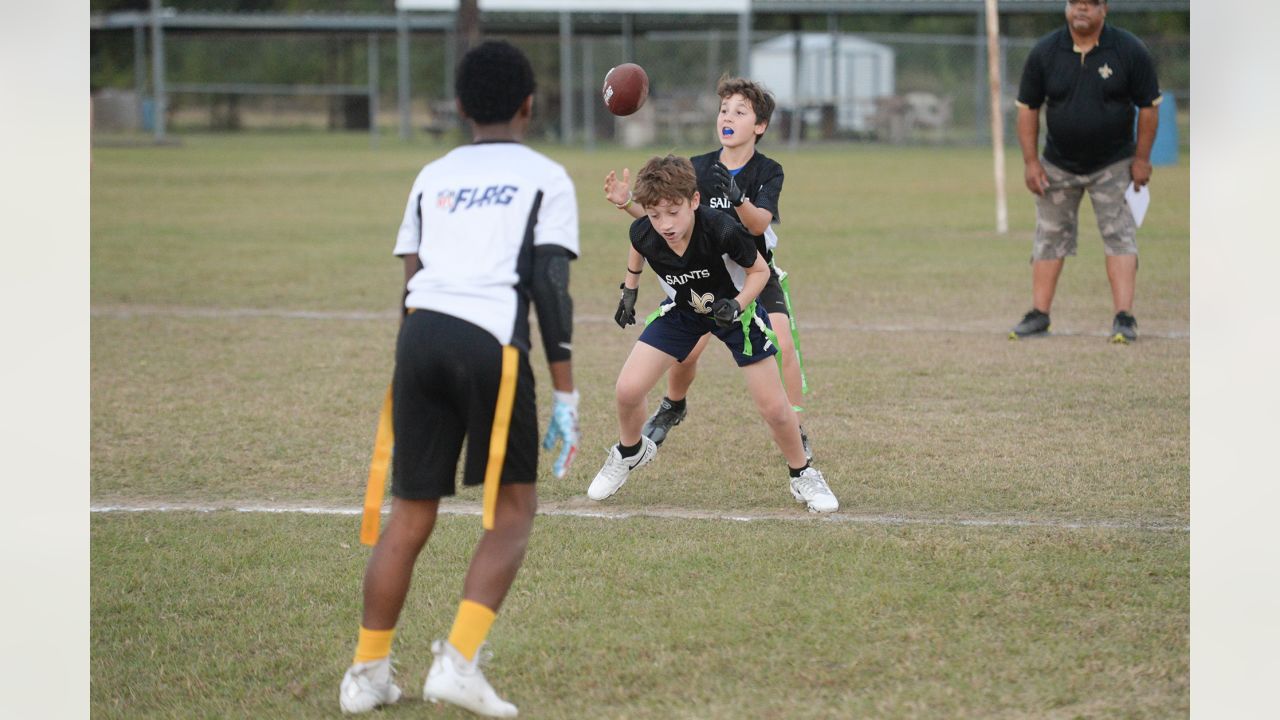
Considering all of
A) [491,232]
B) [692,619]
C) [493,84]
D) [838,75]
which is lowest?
[692,619]

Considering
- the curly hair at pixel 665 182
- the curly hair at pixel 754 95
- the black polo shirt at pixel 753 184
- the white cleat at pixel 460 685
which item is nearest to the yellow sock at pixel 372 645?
the white cleat at pixel 460 685

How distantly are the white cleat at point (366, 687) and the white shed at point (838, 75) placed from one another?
1252 inches

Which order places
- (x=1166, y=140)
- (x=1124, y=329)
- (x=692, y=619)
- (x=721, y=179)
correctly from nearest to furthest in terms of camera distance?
(x=692, y=619), (x=721, y=179), (x=1124, y=329), (x=1166, y=140)

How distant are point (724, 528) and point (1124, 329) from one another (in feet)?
16.9

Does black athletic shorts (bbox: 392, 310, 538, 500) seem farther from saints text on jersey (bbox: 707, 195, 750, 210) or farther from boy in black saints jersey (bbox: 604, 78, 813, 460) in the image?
saints text on jersey (bbox: 707, 195, 750, 210)

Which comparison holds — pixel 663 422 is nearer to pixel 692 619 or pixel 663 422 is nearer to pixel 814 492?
pixel 814 492


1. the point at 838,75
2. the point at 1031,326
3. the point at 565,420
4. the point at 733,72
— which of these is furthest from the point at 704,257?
the point at 838,75

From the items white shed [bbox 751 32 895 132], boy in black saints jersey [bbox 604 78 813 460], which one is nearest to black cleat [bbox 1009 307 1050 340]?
boy in black saints jersey [bbox 604 78 813 460]

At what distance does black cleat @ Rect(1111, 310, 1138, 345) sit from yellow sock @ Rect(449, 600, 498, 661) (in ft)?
22.7

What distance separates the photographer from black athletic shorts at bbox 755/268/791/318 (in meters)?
6.89

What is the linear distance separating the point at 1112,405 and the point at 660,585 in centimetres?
386

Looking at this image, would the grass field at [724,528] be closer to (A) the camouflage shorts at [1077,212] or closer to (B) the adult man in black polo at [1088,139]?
(B) the adult man in black polo at [1088,139]

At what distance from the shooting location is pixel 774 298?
6926mm
